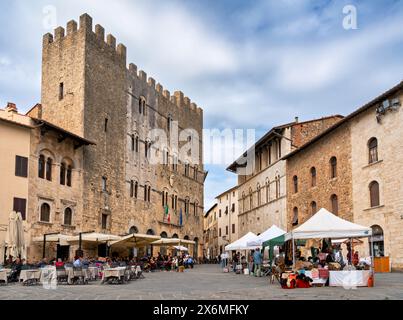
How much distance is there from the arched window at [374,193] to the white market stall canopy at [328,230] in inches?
368

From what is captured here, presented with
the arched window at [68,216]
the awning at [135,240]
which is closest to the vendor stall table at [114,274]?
the awning at [135,240]

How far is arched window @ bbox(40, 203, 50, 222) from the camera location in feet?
86.6

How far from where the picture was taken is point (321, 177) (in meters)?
30.4

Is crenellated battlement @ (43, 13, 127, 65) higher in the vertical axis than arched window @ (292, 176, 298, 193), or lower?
higher

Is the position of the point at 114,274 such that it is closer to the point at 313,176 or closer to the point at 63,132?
the point at 63,132

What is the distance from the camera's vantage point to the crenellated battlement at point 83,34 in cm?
3198

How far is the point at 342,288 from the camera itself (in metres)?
14.5

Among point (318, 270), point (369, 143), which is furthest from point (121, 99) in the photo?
point (318, 270)

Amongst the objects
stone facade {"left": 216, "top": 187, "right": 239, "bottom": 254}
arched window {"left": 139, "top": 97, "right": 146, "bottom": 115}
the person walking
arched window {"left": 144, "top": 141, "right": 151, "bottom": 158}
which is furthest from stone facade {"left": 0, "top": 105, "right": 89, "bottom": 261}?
stone facade {"left": 216, "top": 187, "right": 239, "bottom": 254}

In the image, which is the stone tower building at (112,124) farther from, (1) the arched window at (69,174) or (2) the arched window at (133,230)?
(1) the arched window at (69,174)

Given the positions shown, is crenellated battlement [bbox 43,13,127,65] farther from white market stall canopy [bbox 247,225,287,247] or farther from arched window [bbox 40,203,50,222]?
white market stall canopy [bbox 247,225,287,247]

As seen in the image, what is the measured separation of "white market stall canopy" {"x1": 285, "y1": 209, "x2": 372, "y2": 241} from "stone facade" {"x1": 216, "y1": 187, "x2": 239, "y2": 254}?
3906cm

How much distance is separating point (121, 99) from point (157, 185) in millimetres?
7815
